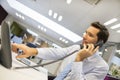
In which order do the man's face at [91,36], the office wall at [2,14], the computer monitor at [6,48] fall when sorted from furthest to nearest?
the office wall at [2,14] → the man's face at [91,36] → the computer monitor at [6,48]

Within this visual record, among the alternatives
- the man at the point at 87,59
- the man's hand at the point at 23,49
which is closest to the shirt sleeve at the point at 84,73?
the man at the point at 87,59

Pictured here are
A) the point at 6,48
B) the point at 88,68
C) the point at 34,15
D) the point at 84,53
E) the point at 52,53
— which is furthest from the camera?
the point at 34,15

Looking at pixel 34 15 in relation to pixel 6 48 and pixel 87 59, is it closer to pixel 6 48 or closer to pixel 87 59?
pixel 87 59

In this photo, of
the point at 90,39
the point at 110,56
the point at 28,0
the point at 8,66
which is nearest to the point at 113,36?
the point at 110,56

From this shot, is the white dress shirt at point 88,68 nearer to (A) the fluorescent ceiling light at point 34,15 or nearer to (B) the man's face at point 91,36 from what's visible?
(B) the man's face at point 91,36

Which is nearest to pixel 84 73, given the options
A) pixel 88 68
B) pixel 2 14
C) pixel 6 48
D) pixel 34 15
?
pixel 88 68

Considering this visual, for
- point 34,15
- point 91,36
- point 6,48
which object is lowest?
point 6,48

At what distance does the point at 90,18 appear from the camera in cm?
720

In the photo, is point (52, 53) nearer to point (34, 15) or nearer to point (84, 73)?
point (84, 73)

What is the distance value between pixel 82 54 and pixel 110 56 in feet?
25.4

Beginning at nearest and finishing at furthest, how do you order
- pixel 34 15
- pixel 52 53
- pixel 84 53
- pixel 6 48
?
pixel 6 48, pixel 84 53, pixel 52 53, pixel 34 15

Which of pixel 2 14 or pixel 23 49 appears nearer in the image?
pixel 23 49

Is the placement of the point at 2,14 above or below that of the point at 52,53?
above

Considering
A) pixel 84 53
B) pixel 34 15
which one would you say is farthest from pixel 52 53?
pixel 34 15
